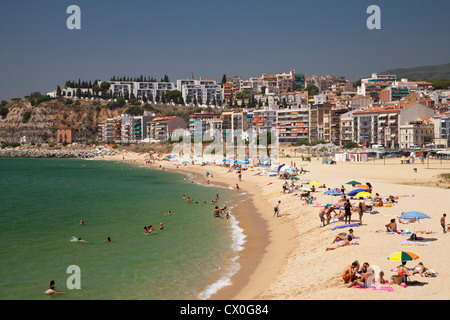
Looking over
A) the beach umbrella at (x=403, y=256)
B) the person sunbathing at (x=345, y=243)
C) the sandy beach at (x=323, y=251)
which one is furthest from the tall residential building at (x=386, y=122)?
the beach umbrella at (x=403, y=256)

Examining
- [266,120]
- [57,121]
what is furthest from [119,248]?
[57,121]

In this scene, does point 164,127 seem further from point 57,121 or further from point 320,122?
point 57,121

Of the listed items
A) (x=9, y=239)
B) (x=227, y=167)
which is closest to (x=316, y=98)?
(x=227, y=167)

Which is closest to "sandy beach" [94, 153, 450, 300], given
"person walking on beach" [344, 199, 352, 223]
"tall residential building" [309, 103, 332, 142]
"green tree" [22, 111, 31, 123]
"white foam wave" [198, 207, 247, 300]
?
"white foam wave" [198, 207, 247, 300]

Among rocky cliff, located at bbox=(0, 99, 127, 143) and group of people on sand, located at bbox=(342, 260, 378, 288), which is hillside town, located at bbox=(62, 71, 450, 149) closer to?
rocky cliff, located at bbox=(0, 99, 127, 143)

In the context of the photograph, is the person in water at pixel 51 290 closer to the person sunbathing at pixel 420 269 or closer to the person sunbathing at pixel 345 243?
the person sunbathing at pixel 345 243
